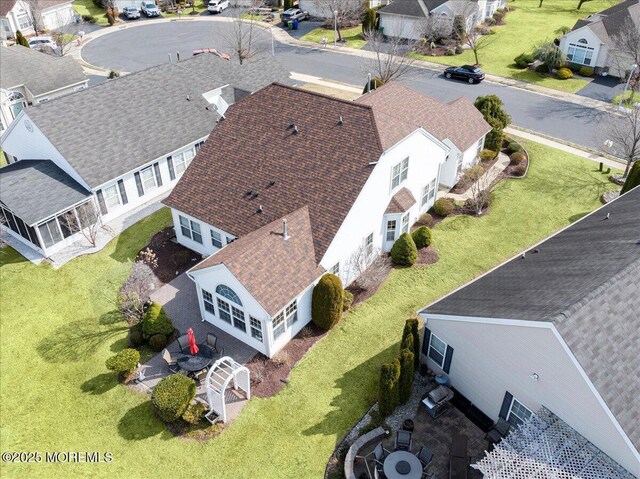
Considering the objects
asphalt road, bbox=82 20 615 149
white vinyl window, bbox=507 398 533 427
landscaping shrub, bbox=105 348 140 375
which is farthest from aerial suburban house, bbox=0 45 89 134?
white vinyl window, bbox=507 398 533 427

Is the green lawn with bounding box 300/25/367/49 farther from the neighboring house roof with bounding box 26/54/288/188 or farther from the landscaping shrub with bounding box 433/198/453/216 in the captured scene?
the landscaping shrub with bounding box 433/198/453/216

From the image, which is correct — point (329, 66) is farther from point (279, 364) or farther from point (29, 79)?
point (279, 364)

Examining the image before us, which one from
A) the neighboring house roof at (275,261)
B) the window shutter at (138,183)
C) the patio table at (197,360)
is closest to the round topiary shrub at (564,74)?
the neighboring house roof at (275,261)

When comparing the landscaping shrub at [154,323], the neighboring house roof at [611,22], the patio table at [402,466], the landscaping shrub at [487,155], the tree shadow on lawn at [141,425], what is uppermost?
the neighboring house roof at [611,22]

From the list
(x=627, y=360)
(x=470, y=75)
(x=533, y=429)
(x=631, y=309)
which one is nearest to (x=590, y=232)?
(x=631, y=309)

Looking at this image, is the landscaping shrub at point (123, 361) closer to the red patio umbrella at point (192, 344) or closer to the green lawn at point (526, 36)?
the red patio umbrella at point (192, 344)

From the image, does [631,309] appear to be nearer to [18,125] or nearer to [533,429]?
[533,429]
